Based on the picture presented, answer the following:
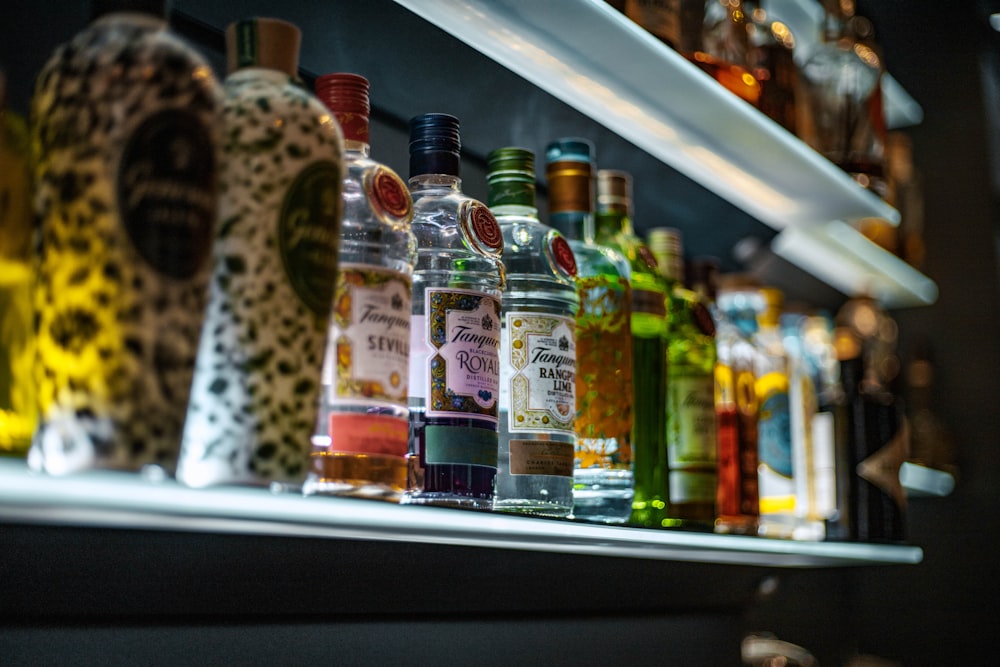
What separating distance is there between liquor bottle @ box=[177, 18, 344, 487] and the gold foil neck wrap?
488mm

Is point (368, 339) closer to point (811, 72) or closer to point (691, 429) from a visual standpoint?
point (691, 429)

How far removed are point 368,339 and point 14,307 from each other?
0.23 metres

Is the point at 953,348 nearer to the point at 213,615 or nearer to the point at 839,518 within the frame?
the point at 839,518

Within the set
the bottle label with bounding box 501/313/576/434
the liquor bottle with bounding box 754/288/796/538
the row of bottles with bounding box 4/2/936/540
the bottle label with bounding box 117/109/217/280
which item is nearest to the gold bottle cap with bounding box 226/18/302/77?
the row of bottles with bounding box 4/2/936/540

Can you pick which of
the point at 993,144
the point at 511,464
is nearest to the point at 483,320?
the point at 511,464

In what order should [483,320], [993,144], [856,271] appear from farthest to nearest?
1. [993,144]
2. [856,271]
3. [483,320]

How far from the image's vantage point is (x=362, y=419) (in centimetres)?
71

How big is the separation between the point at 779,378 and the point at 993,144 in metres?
1.15

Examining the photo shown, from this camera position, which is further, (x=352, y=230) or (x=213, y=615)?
(x=213, y=615)

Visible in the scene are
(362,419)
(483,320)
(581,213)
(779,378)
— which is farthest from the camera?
(779,378)

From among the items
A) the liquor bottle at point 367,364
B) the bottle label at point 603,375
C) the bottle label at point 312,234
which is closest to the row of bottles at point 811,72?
the bottle label at point 603,375

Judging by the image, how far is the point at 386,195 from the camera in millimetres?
786

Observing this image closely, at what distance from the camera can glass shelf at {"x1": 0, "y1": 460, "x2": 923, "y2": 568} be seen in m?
0.50

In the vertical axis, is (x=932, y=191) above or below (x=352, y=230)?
above
